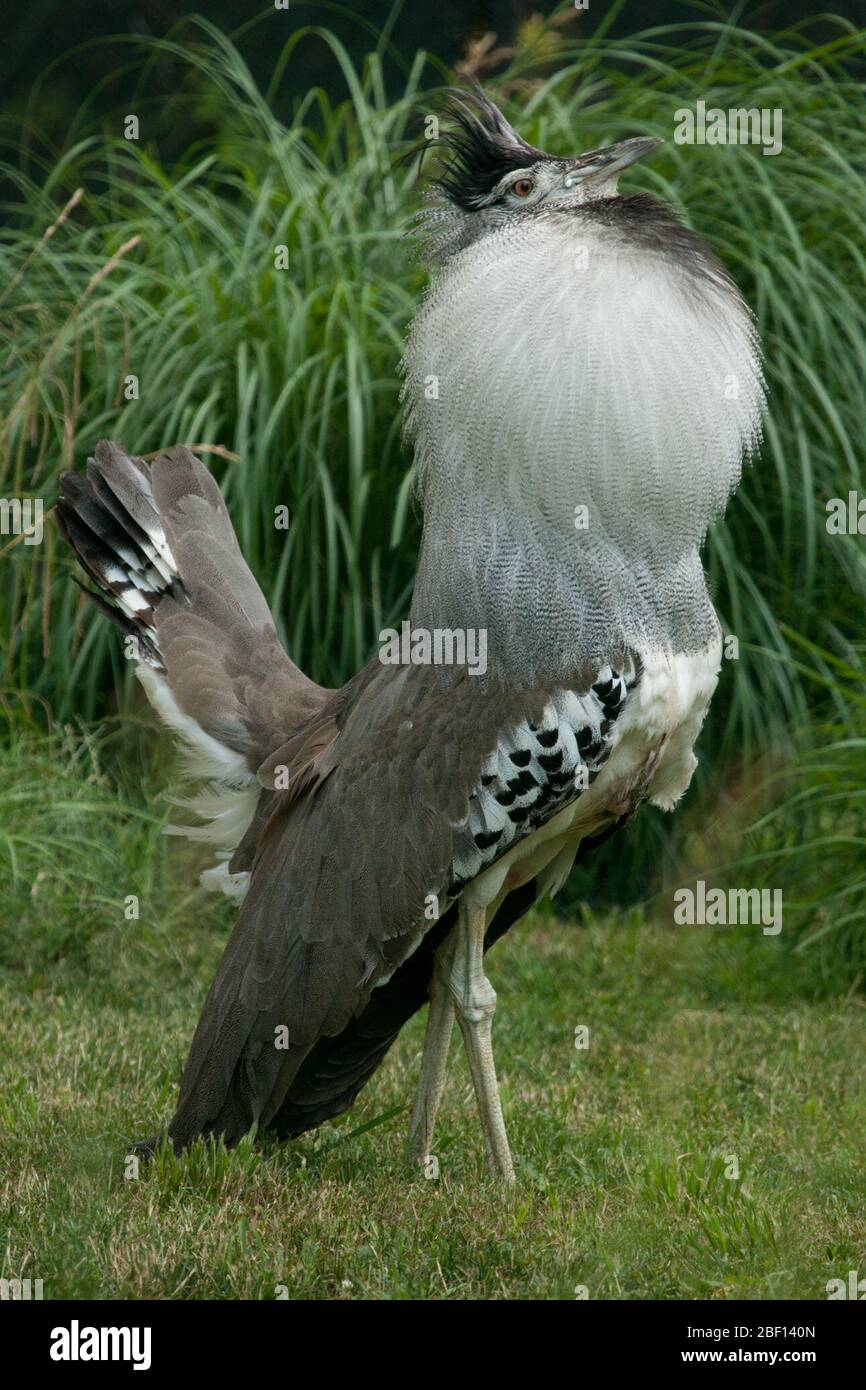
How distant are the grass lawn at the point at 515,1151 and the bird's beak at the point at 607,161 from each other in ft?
7.42

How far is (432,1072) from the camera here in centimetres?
397

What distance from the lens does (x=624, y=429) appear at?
3566mm

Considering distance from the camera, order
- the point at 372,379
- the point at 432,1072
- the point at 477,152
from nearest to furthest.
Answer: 1. the point at 477,152
2. the point at 432,1072
3. the point at 372,379

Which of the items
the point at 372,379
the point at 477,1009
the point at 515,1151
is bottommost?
the point at 515,1151

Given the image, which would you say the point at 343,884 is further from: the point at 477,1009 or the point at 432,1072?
the point at 432,1072

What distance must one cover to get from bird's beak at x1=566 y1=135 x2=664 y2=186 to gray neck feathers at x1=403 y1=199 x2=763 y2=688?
0.29 feet

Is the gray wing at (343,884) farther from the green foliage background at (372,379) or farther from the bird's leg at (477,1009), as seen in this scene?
the green foliage background at (372,379)

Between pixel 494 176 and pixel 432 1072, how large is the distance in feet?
6.85

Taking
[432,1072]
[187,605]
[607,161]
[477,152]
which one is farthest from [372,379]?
[432,1072]

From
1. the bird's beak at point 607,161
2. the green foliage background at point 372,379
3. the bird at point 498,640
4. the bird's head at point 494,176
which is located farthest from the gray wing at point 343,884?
the green foliage background at point 372,379

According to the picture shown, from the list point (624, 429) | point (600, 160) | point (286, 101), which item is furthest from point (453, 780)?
point (286, 101)

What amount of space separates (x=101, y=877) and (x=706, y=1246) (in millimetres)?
2873

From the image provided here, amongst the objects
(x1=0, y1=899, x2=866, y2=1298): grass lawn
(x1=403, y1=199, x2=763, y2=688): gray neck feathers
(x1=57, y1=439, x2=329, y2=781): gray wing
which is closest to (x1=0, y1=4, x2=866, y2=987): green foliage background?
(x1=0, y1=899, x2=866, y2=1298): grass lawn

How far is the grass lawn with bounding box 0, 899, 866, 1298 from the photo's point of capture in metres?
3.27
